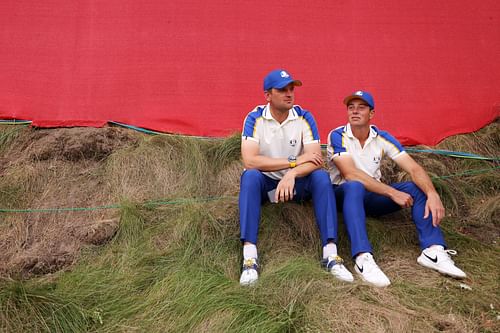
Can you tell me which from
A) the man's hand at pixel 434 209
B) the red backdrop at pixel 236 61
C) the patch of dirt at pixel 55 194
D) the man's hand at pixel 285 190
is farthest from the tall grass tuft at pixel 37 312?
the man's hand at pixel 434 209

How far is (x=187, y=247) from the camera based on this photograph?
3299 millimetres

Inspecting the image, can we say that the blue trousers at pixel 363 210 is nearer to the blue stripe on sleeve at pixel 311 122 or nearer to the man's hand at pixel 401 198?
the man's hand at pixel 401 198

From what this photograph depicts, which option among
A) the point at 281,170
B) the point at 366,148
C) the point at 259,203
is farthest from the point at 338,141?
the point at 259,203

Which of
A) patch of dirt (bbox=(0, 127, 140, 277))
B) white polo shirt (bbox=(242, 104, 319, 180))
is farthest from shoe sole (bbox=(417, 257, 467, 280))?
patch of dirt (bbox=(0, 127, 140, 277))

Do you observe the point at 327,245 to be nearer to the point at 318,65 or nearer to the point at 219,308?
the point at 219,308

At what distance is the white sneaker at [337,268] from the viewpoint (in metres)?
3.05

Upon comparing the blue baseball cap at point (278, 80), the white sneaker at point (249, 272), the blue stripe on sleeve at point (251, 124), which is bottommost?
the white sneaker at point (249, 272)

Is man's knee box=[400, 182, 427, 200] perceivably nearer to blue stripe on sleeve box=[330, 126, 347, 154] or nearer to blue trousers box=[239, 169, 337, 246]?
blue stripe on sleeve box=[330, 126, 347, 154]

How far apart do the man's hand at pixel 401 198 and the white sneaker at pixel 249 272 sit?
38.8 inches

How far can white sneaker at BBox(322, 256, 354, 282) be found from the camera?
3047mm

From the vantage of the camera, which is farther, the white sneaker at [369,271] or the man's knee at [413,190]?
the man's knee at [413,190]

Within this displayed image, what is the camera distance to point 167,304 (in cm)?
281

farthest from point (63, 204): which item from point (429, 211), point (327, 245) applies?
point (429, 211)

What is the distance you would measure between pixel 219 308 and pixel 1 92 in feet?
9.98
